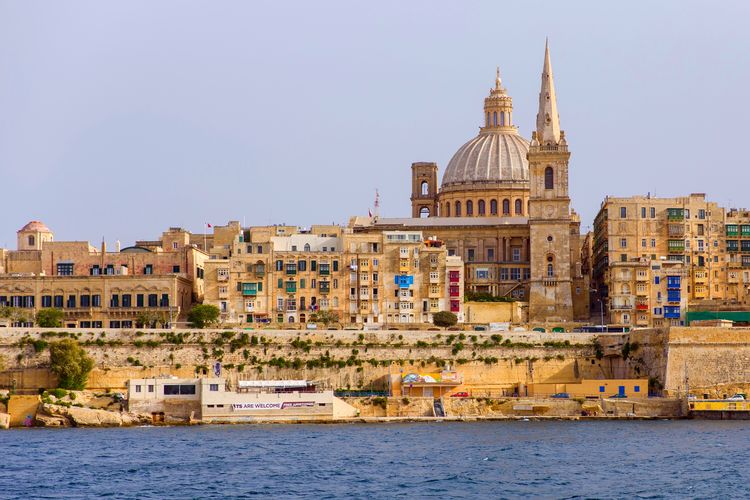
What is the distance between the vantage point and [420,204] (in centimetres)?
12306

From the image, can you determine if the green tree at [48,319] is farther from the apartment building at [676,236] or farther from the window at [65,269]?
the apartment building at [676,236]

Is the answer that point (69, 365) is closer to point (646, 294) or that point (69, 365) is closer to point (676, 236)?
point (646, 294)

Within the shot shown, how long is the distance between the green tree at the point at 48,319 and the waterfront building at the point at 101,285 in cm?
252

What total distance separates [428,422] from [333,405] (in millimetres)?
4584

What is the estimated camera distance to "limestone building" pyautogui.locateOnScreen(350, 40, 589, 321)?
3999 inches

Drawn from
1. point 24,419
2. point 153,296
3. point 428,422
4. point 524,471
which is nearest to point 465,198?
point 153,296

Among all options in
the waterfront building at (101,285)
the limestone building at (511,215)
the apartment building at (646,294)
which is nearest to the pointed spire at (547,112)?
the limestone building at (511,215)

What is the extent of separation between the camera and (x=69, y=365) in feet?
268

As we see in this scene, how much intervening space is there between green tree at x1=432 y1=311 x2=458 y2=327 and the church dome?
2324 centimetres

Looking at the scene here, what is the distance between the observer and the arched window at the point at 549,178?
102 meters

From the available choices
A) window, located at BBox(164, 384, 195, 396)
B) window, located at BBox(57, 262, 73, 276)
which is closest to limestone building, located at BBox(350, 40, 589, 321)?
window, located at BBox(57, 262, 73, 276)

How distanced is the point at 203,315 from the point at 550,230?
75.1 ft

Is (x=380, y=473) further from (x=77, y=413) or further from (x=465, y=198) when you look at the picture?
(x=465, y=198)

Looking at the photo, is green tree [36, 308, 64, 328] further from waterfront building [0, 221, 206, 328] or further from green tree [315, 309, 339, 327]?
green tree [315, 309, 339, 327]
